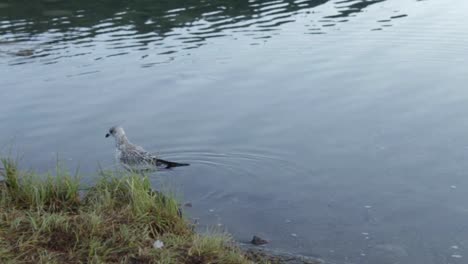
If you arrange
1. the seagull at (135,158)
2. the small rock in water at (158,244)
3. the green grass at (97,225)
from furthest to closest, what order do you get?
the seagull at (135,158) < the small rock in water at (158,244) < the green grass at (97,225)

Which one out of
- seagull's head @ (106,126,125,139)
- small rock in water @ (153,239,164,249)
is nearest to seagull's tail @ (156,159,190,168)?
seagull's head @ (106,126,125,139)

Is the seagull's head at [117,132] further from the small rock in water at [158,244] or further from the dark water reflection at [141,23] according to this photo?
the dark water reflection at [141,23]

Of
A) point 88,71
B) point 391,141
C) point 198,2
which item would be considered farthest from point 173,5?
point 391,141

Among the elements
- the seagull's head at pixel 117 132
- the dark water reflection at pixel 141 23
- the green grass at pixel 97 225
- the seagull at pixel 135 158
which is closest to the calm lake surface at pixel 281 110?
the dark water reflection at pixel 141 23

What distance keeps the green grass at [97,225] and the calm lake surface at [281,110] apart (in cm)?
142

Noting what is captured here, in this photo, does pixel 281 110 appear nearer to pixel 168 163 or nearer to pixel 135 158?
pixel 168 163

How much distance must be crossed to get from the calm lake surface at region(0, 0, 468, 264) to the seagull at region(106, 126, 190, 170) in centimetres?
21

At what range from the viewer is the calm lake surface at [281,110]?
9094mm

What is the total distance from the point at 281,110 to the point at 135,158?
3450 mm

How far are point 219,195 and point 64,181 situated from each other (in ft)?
8.15

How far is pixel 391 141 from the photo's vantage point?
11.3m

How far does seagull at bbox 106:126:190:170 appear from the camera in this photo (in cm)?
1034

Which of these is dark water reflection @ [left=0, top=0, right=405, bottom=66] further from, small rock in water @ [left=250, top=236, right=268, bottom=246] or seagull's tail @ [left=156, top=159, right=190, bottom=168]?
small rock in water @ [left=250, top=236, right=268, bottom=246]

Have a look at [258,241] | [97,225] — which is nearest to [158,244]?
[97,225]
